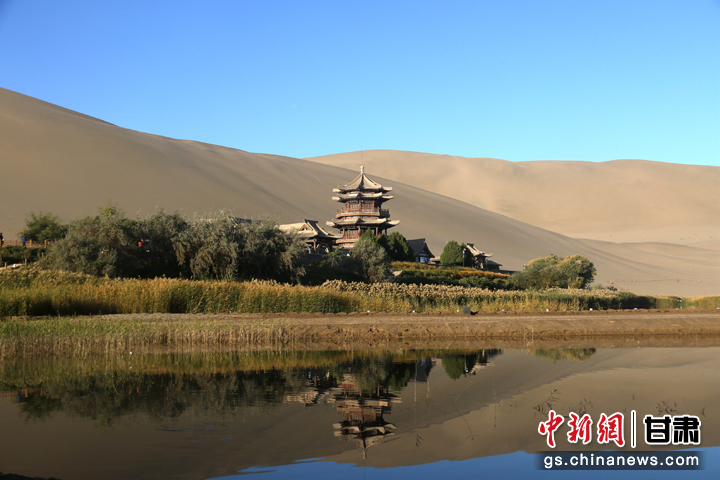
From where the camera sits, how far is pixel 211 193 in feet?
407

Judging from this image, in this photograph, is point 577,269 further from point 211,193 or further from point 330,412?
point 211,193

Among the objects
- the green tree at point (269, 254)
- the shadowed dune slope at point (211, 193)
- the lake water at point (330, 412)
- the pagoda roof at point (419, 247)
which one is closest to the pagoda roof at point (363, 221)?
the pagoda roof at point (419, 247)

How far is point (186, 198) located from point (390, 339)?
101 meters

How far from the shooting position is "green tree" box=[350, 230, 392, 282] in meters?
46.4

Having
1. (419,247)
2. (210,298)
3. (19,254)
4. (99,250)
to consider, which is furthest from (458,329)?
(419,247)

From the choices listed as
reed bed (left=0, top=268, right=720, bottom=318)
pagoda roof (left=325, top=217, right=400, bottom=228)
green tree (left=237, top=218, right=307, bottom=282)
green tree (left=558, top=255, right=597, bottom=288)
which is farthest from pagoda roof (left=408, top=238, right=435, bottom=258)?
reed bed (left=0, top=268, right=720, bottom=318)

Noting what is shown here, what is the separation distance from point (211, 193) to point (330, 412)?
117877 millimetres

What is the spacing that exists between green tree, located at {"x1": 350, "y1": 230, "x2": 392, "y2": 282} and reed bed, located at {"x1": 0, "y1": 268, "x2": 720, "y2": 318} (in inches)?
477

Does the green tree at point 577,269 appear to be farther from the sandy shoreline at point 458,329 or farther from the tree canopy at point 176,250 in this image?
the sandy shoreline at point 458,329

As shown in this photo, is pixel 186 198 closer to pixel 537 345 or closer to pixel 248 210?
pixel 248 210

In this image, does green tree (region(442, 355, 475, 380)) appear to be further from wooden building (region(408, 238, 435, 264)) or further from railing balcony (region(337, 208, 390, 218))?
railing balcony (region(337, 208, 390, 218))

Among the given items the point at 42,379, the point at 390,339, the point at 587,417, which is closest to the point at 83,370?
the point at 42,379

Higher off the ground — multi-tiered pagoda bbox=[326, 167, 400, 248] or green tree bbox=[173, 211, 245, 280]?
multi-tiered pagoda bbox=[326, 167, 400, 248]

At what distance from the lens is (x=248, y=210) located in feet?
400
